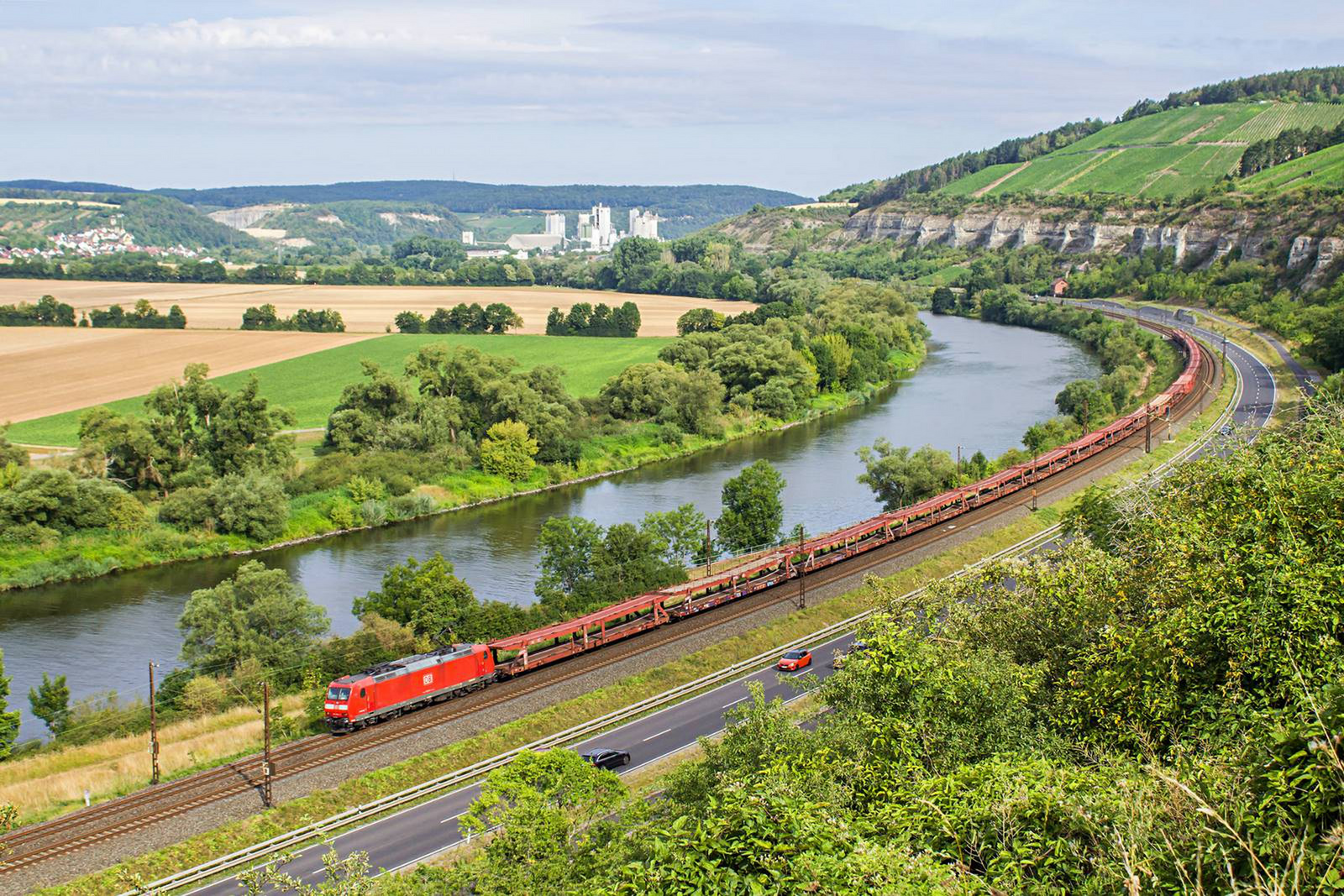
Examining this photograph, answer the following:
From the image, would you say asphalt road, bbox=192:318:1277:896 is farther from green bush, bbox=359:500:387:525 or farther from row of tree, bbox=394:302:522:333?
row of tree, bbox=394:302:522:333

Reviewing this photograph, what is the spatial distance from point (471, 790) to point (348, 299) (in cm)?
11845

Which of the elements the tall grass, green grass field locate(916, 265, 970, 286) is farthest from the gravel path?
green grass field locate(916, 265, 970, 286)

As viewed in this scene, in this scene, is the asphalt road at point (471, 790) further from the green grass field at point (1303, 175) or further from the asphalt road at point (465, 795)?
the green grass field at point (1303, 175)

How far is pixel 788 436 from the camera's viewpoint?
243 feet

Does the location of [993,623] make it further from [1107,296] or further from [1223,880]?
[1107,296]

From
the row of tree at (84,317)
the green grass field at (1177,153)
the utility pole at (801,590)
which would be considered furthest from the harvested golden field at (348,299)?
the utility pole at (801,590)

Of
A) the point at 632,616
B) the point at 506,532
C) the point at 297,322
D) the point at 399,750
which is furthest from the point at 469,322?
the point at 399,750

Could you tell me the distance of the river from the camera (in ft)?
127

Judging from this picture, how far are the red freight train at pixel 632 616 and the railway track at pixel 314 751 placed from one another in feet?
1.09

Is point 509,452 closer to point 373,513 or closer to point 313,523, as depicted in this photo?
point 373,513

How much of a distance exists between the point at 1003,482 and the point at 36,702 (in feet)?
126

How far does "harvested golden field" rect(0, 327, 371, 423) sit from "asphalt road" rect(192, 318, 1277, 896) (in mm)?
55107

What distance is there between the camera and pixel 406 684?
2997 centimetres

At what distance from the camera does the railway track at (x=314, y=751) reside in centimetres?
2338
